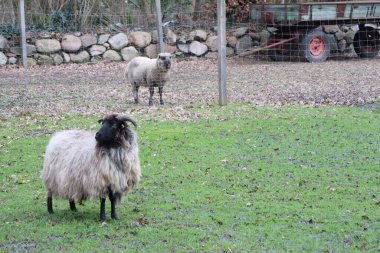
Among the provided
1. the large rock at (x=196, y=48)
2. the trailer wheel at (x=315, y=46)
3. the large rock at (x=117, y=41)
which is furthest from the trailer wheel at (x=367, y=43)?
the large rock at (x=117, y=41)

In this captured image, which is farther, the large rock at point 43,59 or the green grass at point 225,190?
the large rock at point 43,59

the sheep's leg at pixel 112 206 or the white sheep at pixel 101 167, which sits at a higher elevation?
the white sheep at pixel 101 167

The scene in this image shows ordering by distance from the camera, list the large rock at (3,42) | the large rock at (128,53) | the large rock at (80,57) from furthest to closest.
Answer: the large rock at (128,53)
the large rock at (80,57)
the large rock at (3,42)

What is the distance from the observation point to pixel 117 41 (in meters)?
22.4

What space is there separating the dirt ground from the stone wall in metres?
0.73

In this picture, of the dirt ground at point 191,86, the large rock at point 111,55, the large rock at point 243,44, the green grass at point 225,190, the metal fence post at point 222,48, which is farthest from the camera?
the large rock at point 243,44

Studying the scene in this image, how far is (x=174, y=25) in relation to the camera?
78.3ft

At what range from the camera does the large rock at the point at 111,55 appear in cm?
2231

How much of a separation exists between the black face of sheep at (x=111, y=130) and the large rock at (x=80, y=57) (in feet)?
51.3

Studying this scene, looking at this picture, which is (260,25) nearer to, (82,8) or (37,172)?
(82,8)

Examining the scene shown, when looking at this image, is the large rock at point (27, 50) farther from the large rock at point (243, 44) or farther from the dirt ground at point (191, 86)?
the large rock at point (243, 44)

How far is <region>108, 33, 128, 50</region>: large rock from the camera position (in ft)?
73.5

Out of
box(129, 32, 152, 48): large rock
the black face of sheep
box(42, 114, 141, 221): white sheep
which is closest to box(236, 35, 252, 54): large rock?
box(129, 32, 152, 48): large rock

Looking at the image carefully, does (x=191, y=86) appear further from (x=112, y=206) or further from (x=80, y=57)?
(x=112, y=206)
